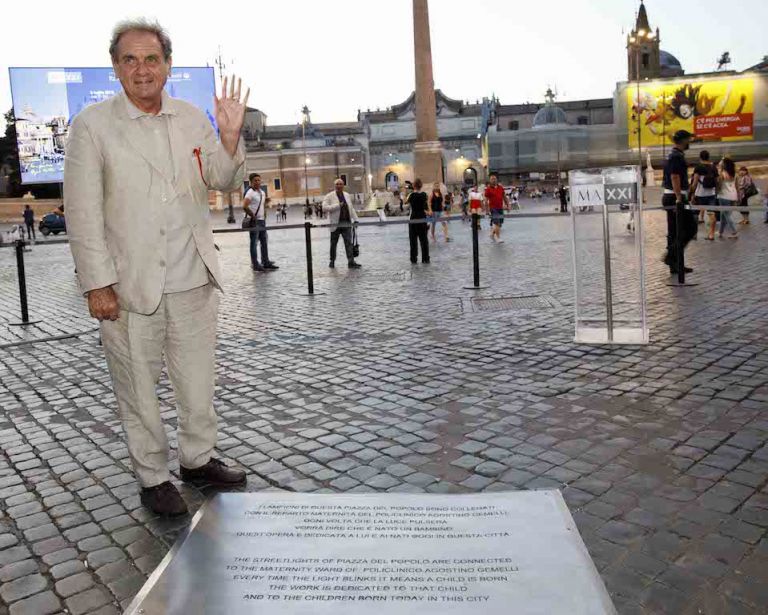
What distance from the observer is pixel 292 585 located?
8.63 feet

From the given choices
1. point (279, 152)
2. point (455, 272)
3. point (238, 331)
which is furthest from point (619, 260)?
point (279, 152)

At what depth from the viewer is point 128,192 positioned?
3.27 m

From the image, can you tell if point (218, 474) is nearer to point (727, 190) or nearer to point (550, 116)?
point (727, 190)

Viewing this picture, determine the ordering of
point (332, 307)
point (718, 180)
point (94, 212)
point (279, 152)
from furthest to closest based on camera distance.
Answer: point (279, 152) → point (718, 180) → point (332, 307) → point (94, 212)

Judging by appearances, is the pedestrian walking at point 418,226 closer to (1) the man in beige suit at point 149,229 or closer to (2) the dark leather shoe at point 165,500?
(1) the man in beige suit at point 149,229

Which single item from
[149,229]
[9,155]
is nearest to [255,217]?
[149,229]

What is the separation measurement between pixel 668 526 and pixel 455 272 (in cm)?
936

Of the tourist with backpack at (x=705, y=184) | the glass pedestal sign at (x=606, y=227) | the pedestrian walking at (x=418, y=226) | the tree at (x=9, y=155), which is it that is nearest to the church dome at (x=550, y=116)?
the tree at (x=9, y=155)

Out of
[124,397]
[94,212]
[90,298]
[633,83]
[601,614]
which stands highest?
[633,83]

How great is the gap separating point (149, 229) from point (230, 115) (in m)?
0.60

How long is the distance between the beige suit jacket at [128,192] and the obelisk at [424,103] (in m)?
30.4

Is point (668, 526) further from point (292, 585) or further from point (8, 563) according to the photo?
point (8, 563)

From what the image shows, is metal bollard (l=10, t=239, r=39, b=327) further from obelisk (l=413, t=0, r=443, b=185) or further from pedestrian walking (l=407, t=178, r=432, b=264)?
obelisk (l=413, t=0, r=443, b=185)

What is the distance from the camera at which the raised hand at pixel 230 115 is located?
3.34 metres
